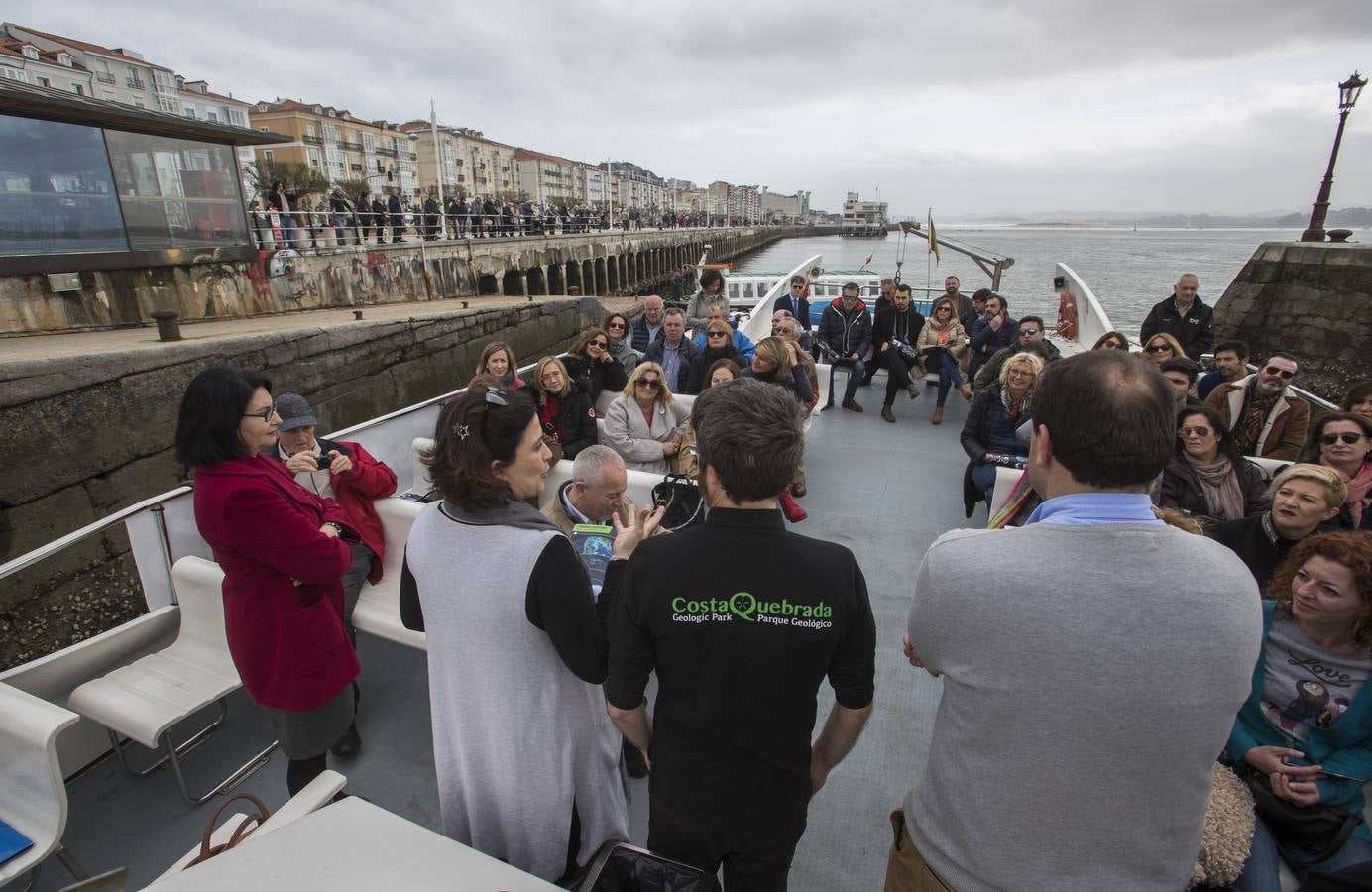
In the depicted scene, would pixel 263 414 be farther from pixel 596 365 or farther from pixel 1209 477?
pixel 1209 477

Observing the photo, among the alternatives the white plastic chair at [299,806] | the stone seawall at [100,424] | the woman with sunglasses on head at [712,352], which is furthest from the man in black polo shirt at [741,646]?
the stone seawall at [100,424]

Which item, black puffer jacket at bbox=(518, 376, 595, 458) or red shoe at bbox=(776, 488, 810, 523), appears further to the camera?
black puffer jacket at bbox=(518, 376, 595, 458)

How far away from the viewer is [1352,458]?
109 inches

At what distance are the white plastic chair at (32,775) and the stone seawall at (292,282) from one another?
710cm

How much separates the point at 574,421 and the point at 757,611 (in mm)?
3350

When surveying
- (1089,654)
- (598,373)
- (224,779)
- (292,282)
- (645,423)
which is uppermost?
(292,282)

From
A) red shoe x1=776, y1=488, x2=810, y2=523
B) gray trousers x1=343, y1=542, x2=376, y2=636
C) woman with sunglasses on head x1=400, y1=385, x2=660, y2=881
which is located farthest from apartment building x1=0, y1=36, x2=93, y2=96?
woman with sunglasses on head x1=400, y1=385, x2=660, y2=881

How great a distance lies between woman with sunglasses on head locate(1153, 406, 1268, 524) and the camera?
2959mm

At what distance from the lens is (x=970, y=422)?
13.7ft

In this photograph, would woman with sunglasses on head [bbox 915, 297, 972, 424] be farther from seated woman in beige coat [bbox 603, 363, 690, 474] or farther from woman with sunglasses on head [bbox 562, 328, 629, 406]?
seated woman in beige coat [bbox 603, 363, 690, 474]

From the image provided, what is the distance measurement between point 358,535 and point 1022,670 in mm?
2816

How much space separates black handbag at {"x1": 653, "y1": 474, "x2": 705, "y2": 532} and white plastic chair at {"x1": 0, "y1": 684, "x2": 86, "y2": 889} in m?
1.98

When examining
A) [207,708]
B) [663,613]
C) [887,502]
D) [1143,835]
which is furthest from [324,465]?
[887,502]

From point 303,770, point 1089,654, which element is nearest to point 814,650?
point 1089,654
